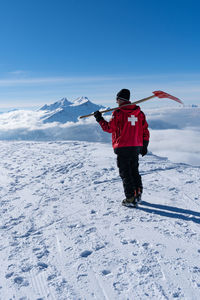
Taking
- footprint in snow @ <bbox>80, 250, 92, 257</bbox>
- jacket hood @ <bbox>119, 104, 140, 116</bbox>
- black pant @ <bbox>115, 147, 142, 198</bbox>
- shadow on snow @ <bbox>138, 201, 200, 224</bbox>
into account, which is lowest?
footprint in snow @ <bbox>80, 250, 92, 257</bbox>

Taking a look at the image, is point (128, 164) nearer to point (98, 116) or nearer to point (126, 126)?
point (126, 126)

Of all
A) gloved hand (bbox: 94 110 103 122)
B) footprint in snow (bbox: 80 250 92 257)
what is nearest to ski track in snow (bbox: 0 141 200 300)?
footprint in snow (bbox: 80 250 92 257)

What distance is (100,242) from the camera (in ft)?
10.2

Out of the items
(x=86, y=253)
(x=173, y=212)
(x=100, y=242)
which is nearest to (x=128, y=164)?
(x=173, y=212)

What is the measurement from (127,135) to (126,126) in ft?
0.59

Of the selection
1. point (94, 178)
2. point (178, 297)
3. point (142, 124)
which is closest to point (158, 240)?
point (178, 297)

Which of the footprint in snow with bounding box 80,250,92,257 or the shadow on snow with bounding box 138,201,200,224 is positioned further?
the shadow on snow with bounding box 138,201,200,224

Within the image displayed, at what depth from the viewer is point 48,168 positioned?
8734mm

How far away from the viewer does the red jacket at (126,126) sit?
13.2 ft

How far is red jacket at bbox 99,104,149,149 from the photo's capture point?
13.2 ft

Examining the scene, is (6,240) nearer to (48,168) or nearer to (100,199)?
(100,199)

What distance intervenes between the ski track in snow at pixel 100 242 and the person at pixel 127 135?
51 centimetres

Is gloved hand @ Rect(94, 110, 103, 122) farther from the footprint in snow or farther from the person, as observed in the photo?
the footprint in snow

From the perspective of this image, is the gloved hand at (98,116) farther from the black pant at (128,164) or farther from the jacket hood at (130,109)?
the black pant at (128,164)
